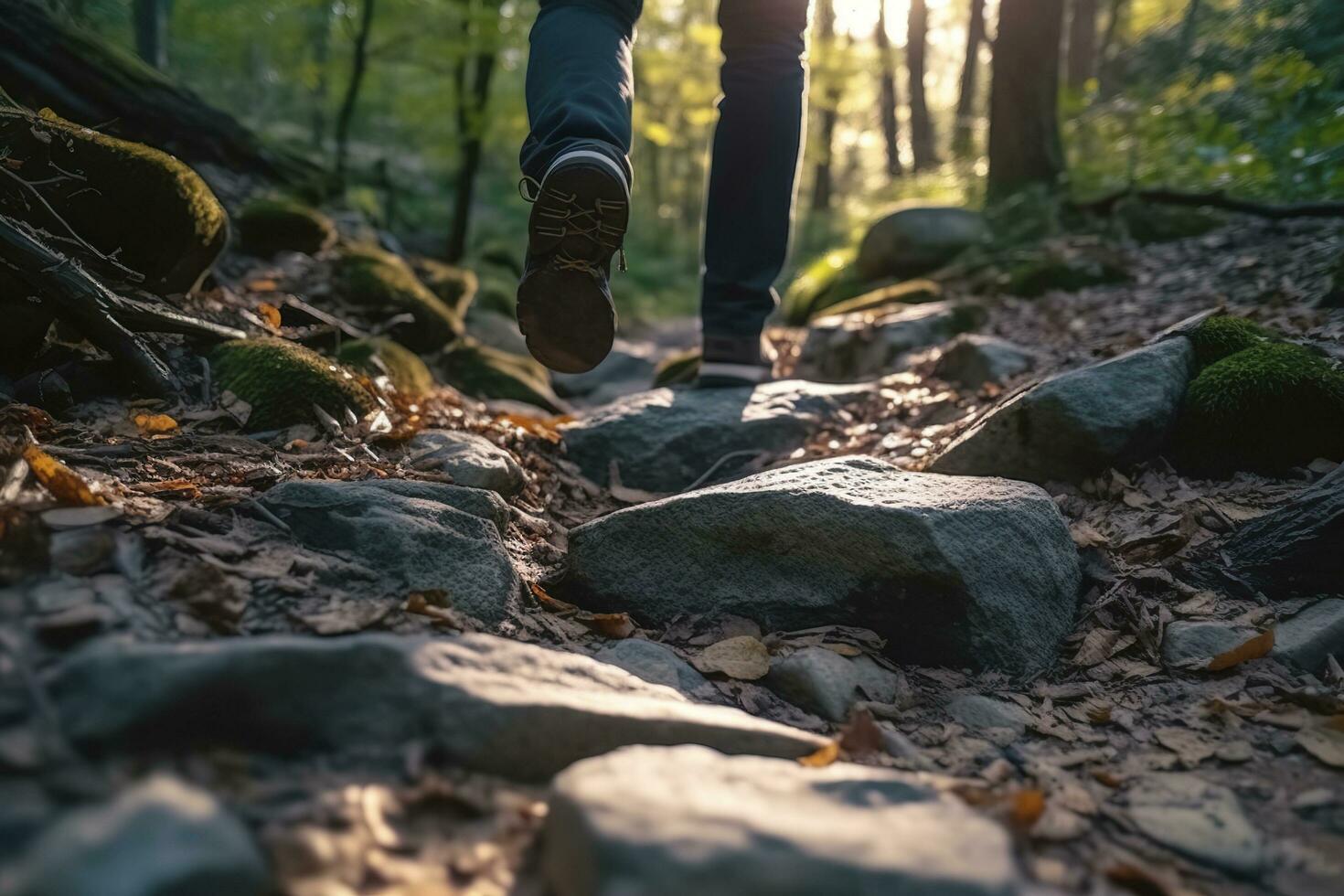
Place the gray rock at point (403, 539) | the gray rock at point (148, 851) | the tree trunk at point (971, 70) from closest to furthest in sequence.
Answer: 1. the gray rock at point (148, 851)
2. the gray rock at point (403, 539)
3. the tree trunk at point (971, 70)

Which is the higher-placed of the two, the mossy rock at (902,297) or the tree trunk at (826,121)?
the tree trunk at (826,121)

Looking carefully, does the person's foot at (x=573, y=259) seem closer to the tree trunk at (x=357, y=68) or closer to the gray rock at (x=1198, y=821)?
the gray rock at (x=1198, y=821)

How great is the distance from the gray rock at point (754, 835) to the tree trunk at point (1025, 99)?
6.78 m

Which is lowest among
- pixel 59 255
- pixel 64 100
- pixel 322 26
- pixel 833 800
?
pixel 833 800

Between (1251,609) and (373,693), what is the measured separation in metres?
1.84

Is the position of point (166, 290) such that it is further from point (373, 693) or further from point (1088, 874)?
point (1088, 874)

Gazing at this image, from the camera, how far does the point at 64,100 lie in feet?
12.0

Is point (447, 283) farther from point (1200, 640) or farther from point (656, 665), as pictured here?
point (1200, 640)

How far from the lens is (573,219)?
2.12m

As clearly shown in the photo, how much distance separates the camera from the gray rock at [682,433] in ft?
9.53

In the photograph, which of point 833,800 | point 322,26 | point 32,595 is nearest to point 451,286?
point 32,595

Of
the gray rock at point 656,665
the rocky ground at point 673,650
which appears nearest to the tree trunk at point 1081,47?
the rocky ground at point 673,650

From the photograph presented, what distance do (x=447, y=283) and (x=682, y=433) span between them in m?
3.30

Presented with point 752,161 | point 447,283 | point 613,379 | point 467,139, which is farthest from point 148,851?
point 467,139
